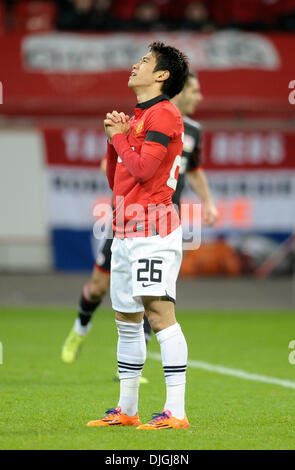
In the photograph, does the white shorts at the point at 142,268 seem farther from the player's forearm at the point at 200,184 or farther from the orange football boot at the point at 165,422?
the player's forearm at the point at 200,184

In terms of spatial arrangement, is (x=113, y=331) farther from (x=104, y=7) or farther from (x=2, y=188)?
(x=104, y=7)

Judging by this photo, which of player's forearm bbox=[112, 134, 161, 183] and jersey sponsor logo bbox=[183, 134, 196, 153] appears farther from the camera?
jersey sponsor logo bbox=[183, 134, 196, 153]

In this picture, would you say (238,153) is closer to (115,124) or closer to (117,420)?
(115,124)

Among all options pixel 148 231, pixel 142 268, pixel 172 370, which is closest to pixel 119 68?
pixel 148 231

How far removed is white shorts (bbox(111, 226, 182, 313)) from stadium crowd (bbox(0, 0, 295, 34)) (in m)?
13.0

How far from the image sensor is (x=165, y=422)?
4531mm

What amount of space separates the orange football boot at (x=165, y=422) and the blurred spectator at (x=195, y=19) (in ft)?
45.2

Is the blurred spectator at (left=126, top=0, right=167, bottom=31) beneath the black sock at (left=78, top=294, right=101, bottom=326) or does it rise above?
above

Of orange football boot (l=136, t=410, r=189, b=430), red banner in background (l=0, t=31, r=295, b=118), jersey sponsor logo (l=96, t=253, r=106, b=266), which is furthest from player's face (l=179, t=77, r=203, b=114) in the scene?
red banner in background (l=0, t=31, r=295, b=118)

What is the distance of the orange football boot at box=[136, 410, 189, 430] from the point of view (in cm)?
452

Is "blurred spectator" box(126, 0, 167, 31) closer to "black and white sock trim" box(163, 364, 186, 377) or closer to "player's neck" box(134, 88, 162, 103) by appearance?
"player's neck" box(134, 88, 162, 103)

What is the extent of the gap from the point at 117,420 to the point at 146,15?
13.9m

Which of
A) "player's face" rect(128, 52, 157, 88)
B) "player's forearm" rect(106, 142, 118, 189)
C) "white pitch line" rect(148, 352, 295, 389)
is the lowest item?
"white pitch line" rect(148, 352, 295, 389)
